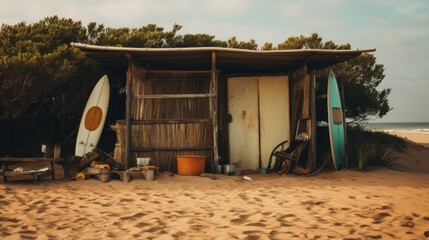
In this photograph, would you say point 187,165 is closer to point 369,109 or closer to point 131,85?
point 131,85

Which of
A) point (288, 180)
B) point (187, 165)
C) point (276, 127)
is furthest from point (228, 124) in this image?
point (288, 180)

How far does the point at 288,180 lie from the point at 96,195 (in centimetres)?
372

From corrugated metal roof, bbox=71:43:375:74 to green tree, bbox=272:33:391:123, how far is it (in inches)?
119

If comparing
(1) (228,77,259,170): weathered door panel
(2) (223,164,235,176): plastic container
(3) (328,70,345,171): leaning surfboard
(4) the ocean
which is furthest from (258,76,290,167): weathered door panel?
(4) the ocean

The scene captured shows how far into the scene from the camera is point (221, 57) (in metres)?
7.79

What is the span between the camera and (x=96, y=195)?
17.7 ft

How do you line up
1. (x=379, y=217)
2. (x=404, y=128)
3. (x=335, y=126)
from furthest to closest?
(x=404, y=128), (x=335, y=126), (x=379, y=217)

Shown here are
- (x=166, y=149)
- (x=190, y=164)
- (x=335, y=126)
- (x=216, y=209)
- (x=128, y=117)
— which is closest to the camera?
(x=216, y=209)

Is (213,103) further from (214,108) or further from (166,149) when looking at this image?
(166,149)

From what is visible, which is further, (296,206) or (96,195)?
Answer: (96,195)

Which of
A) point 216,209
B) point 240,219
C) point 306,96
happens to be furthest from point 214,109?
point 240,219

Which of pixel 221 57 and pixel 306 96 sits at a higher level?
pixel 221 57

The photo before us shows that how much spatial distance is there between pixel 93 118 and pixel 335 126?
6.32 meters

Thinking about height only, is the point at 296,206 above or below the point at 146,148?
below
